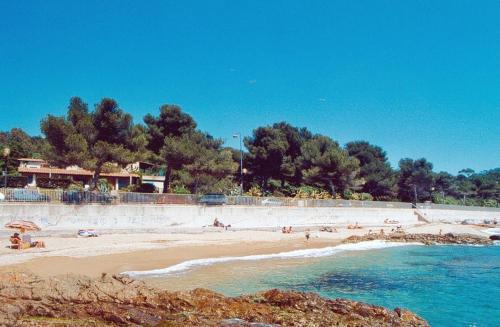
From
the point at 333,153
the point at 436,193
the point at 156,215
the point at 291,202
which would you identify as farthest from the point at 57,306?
the point at 436,193

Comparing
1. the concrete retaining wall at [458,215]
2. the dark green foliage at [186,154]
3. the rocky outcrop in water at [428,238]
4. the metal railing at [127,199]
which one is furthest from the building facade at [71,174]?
the concrete retaining wall at [458,215]

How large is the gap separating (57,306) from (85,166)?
2144 centimetres

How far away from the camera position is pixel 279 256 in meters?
27.9

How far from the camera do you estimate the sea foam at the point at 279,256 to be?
20359mm

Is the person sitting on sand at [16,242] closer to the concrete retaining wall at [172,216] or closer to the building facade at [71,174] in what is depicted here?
the concrete retaining wall at [172,216]

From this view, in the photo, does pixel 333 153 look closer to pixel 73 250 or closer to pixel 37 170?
pixel 37 170

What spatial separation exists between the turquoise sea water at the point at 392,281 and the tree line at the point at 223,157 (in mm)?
14860

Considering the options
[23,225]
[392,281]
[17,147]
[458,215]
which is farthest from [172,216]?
[458,215]

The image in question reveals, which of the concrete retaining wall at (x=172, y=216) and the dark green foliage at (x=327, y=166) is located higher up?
the dark green foliage at (x=327, y=166)

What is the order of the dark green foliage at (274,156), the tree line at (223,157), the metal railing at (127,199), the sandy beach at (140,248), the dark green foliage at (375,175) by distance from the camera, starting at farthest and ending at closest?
1. the dark green foliage at (375,175)
2. the dark green foliage at (274,156)
3. the tree line at (223,157)
4. the metal railing at (127,199)
5. the sandy beach at (140,248)

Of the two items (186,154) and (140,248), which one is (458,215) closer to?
(186,154)

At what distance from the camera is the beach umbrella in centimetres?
2745

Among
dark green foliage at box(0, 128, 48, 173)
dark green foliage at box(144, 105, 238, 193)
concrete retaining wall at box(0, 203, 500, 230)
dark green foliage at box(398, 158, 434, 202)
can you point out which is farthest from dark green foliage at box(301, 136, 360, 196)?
dark green foliage at box(0, 128, 48, 173)

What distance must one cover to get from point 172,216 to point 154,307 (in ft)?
77.2
